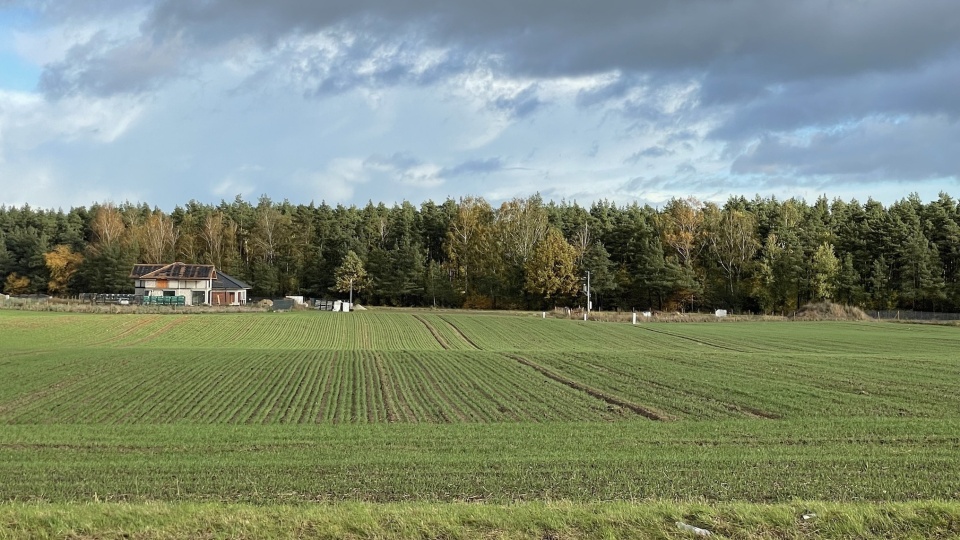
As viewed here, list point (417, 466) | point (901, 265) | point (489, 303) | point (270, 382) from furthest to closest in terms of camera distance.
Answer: point (489, 303), point (901, 265), point (270, 382), point (417, 466)

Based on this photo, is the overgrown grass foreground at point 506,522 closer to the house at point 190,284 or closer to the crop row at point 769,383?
the crop row at point 769,383

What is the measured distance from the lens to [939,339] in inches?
2069

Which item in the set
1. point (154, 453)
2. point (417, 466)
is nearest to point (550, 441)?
point (417, 466)

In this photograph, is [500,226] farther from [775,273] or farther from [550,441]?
[550,441]

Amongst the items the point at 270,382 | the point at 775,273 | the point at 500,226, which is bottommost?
the point at 270,382

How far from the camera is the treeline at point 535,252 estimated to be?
87812 millimetres

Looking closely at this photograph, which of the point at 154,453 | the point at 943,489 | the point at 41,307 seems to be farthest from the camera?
the point at 41,307

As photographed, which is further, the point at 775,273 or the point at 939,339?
the point at 775,273

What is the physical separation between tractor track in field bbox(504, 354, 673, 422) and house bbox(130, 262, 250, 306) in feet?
244

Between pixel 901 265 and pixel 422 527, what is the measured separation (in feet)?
310

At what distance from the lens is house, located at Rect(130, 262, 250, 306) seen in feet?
320

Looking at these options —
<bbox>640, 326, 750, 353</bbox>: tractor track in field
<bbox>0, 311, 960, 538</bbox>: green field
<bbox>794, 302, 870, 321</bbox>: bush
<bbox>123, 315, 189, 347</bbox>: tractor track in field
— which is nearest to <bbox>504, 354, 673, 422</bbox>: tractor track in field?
<bbox>0, 311, 960, 538</bbox>: green field

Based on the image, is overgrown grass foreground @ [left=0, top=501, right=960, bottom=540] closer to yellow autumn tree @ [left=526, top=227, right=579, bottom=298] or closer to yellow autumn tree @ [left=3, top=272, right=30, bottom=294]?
yellow autumn tree @ [left=526, top=227, right=579, bottom=298]

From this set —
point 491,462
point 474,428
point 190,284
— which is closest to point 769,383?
point 474,428
